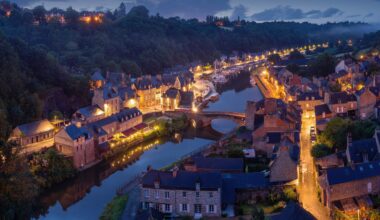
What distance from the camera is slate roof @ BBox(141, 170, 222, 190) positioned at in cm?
2408

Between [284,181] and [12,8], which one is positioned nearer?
[284,181]

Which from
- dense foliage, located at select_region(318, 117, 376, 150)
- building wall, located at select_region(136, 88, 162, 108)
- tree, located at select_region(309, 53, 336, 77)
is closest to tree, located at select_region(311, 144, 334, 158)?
dense foliage, located at select_region(318, 117, 376, 150)

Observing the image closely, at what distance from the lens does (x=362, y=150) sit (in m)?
26.5

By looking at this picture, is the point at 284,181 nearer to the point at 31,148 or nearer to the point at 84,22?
the point at 31,148

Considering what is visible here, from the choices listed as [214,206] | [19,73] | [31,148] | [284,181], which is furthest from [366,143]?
[19,73]

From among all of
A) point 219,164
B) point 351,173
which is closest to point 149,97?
point 219,164

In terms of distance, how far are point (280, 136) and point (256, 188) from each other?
7.82m

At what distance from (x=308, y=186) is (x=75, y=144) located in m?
15.1

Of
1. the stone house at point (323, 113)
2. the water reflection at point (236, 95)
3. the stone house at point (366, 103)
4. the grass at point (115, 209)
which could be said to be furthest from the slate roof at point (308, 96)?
the grass at point (115, 209)

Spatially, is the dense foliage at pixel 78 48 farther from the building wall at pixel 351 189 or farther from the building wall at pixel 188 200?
the building wall at pixel 351 189

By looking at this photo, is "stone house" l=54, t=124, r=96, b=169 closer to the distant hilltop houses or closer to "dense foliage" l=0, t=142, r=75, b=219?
the distant hilltop houses

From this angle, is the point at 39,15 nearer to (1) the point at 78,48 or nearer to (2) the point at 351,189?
(1) the point at 78,48

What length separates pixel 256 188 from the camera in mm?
25641

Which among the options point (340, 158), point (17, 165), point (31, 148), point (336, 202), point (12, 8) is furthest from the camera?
point (12, 8)
